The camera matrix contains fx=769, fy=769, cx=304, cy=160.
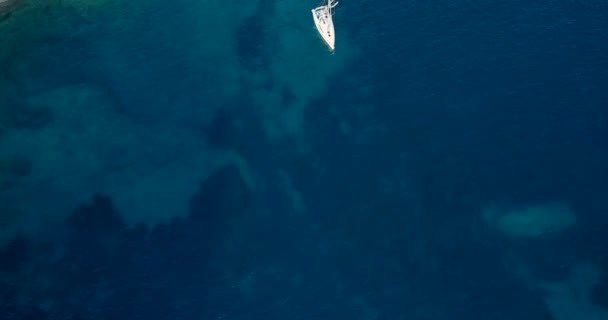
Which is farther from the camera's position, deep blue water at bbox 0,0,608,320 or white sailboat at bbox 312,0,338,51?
white sailboat at bbox 312,0,338,51

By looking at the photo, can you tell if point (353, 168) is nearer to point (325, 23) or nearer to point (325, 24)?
point (325, 24)

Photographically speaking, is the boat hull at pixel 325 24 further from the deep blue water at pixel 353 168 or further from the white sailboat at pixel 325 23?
the deep blue water at pixel 353 168

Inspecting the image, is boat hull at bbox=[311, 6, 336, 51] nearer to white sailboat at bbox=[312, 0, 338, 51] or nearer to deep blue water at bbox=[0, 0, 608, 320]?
white sailboat at bbox=[312, 0, 338, 51]

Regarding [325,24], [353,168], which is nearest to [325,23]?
[325,24]

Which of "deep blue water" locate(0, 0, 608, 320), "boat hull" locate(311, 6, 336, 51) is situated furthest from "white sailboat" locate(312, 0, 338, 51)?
"deep blue water" locate(0, 0, 608, 320)

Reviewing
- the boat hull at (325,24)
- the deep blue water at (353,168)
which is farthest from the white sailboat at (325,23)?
the deep blue water at (353,168)

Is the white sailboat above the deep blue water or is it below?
above

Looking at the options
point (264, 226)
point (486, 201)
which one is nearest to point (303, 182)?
point (264, 226)
